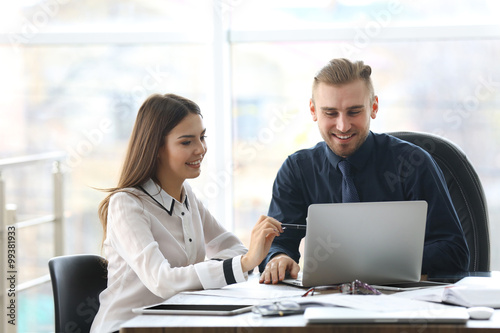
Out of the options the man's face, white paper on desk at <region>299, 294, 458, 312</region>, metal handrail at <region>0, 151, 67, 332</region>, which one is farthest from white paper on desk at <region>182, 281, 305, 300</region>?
metal handrail at <region>0, 151, 67, 332</region>

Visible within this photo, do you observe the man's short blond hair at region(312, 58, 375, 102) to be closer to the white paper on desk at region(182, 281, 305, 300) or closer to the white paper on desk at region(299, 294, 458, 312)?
the white paper on desk at region(182, 281, 305, 300)

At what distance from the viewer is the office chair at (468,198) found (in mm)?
2113

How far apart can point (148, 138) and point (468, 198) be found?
110cm

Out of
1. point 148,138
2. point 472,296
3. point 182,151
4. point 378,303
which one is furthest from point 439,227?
point 148,138

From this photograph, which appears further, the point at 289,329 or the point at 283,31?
the point at 283,31

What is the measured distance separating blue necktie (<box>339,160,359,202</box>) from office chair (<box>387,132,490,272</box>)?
36 centimetres

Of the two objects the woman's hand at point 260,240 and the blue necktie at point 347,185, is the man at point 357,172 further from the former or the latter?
the woman's hand at point 260,240

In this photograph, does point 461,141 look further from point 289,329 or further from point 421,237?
point 289,329

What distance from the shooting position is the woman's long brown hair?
1.92 metres

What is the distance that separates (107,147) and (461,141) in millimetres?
1999

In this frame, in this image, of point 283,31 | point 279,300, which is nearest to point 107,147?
→ point 283,31

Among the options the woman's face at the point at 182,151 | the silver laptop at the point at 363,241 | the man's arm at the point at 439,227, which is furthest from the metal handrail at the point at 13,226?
the man's arm at the point at 439,227

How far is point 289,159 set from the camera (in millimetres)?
2170

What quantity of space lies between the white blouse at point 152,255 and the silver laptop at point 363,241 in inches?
9.3
